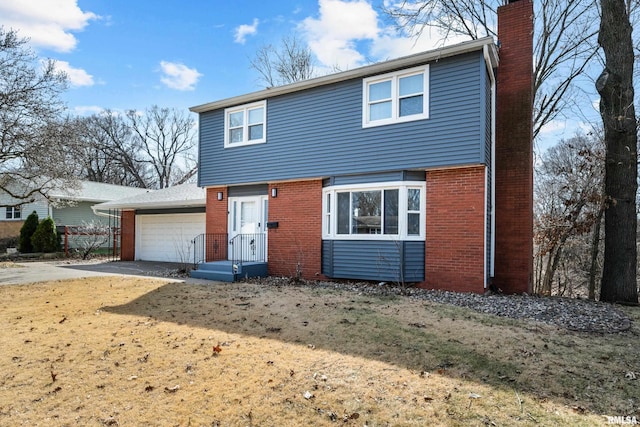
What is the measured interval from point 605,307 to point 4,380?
10.4 metres

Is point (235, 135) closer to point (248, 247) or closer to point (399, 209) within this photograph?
point (248, 247)

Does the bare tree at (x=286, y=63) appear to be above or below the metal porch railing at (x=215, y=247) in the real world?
above

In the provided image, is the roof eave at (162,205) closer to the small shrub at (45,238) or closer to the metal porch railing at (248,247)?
the metal porch railing at (248,247)

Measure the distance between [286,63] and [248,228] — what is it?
52.8ft

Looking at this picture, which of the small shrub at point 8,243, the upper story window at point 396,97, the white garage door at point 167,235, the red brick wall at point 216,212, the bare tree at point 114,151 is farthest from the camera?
the bare tree at point 114,151

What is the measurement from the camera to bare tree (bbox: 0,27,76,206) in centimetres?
1312

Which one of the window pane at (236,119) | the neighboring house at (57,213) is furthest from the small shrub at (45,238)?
the window pane at (236,119)

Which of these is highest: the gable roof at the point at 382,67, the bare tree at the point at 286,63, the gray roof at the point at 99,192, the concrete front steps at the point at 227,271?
the bare tree at the point at 286,63

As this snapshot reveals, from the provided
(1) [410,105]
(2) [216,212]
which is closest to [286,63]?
(2) [216,212]

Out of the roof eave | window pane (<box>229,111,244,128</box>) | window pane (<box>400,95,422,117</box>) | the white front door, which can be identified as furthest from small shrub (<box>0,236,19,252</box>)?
window pane (<box>400,95,422,117</box>)

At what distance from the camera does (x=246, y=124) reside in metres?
13.0

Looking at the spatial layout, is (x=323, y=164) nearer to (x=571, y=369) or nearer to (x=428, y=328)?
(x=428, y=328)

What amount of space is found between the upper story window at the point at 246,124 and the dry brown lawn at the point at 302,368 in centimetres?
694

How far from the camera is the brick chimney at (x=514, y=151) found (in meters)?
10.3
